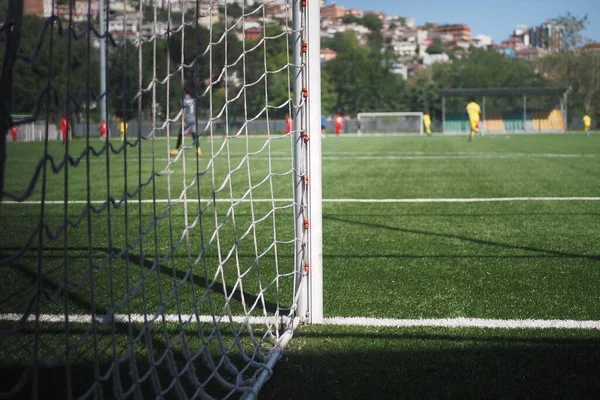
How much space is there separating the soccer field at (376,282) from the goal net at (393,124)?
4197 centimetres

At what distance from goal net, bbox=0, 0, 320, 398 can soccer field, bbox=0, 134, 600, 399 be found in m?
0.03

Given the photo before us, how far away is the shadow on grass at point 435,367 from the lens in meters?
2.37

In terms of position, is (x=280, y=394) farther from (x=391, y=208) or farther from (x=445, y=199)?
(x=445, y=199)

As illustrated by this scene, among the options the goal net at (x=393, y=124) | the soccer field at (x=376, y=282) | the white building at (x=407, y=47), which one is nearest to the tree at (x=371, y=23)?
the white building at (x=407, y=47)

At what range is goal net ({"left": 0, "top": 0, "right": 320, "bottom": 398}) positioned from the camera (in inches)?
70.7

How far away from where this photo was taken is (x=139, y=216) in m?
2.31

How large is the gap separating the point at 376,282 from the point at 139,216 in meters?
1.98

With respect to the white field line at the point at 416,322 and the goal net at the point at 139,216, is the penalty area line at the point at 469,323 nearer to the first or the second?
the white field line at the point at 416,322

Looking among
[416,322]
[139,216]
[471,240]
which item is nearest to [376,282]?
[416,322]

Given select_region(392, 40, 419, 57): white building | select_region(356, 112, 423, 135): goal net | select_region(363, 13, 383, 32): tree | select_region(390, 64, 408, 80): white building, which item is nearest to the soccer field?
select_region(356, 112, 423, 135): goal net

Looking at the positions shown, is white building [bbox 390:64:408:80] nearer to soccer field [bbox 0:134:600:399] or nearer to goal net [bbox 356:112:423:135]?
goal net [bbox 356:112:423:135]

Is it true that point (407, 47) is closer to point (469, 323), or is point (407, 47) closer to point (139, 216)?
point (469, 323)

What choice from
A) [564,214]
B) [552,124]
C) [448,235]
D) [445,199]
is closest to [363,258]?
[448,235]

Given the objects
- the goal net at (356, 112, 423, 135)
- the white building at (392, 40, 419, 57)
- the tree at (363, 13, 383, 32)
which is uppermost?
the tree at (363, 13, 383, 32)
